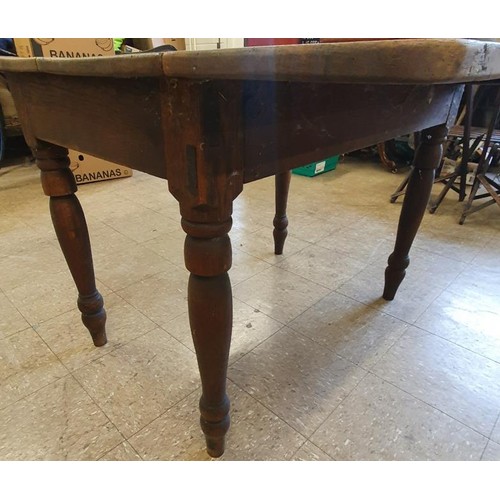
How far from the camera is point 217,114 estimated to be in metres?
0.43

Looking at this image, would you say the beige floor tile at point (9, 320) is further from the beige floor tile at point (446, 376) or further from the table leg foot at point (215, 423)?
the beige floor tile at point (446, 376)

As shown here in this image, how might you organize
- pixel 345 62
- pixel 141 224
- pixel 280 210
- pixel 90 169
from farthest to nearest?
1. pixel 90 169
2. pixel 141 224
3. pixel 280 210
4. pixel 345 62

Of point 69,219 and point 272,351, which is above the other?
point 69,219

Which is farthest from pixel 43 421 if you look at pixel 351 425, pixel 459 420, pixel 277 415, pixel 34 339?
pixel 459 420

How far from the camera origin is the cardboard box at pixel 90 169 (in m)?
2.25

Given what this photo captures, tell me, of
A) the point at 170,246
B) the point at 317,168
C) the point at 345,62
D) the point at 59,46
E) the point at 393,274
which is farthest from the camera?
the point at 317,168

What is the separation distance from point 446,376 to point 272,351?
44 centimetres

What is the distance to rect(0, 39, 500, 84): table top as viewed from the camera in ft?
1.03

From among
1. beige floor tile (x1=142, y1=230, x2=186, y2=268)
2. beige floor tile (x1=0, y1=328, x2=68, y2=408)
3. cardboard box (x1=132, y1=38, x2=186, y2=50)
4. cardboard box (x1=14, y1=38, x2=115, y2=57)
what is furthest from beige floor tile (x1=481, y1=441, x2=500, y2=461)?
cardboard box (x1=132, y1=38, x2=186, y2=50)

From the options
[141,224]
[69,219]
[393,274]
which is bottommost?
[141,224]

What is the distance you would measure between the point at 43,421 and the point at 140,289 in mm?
523

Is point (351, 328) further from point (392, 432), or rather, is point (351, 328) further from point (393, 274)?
point (392, 432)

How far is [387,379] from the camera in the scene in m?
0.89

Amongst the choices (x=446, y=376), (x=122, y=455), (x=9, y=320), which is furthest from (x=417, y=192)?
(x=9, y=320)
